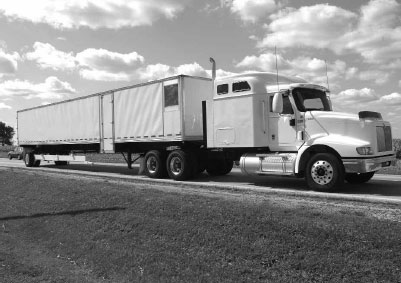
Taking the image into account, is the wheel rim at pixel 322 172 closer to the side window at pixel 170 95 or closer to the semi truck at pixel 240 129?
the semi truck at pixel 240 129

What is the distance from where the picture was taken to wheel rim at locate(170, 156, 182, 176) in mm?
14806

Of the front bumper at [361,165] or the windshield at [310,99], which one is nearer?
the front bumper at [361,165]

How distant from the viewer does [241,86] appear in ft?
41.6

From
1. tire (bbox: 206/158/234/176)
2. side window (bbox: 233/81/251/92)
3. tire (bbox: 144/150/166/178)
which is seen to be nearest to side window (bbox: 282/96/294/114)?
side window (bbox: 233/81/251/92)

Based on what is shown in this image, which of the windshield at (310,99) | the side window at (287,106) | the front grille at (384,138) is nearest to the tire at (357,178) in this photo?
the front grille at (384,138)

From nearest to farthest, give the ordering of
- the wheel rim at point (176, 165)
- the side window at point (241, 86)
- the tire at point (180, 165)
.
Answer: the side window at point (241, 86)
the tire at point (180, 165)
the wheel rim at point (176, 165)

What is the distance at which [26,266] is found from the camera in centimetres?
661

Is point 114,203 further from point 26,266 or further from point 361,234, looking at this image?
point 361,234

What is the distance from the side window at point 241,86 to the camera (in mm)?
12508

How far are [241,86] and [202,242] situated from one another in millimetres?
6999

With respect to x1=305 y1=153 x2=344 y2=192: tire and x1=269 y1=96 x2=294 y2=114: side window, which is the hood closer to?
x1=269 y1=96 x2=294 y2=114: side window

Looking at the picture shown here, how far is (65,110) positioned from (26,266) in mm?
15842

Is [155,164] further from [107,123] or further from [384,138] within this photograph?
[384,138]

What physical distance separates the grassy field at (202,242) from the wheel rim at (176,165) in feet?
16.5
